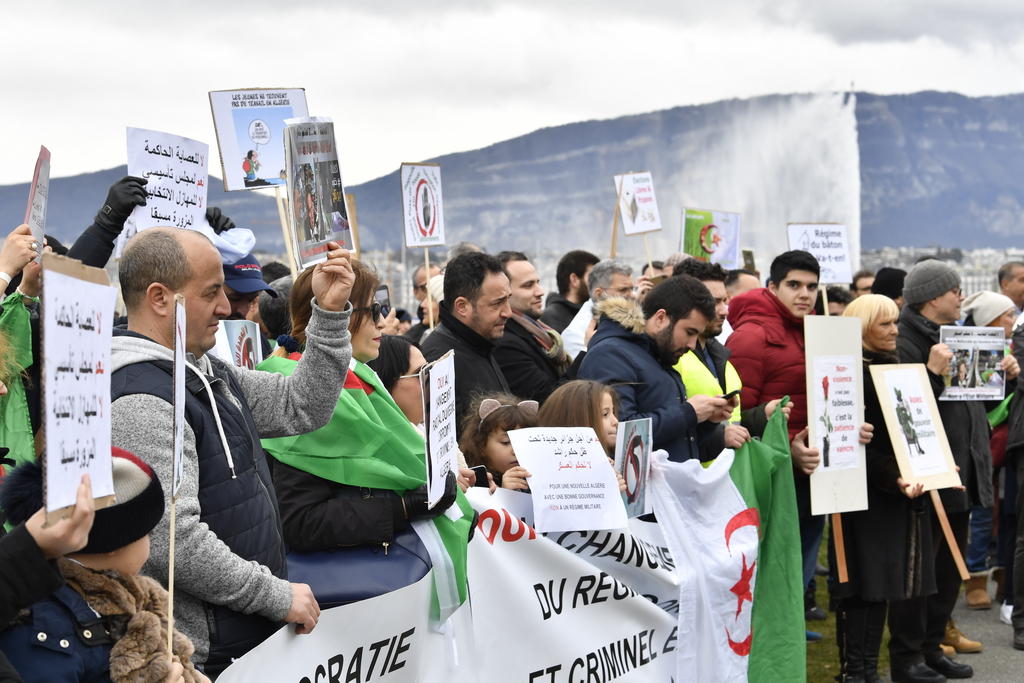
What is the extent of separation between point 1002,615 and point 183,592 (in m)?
7.05

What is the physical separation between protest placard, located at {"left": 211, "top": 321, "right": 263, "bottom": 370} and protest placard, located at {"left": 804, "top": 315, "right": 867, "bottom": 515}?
2.75m

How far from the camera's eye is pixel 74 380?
7.33ft

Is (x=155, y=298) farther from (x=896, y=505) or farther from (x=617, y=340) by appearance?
(x=896, y=505)

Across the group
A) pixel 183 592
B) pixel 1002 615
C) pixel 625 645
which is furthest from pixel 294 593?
pixel 1002 615

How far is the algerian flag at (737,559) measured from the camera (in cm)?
548

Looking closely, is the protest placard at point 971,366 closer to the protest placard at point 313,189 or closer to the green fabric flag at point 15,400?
the protest placard at point 313,189

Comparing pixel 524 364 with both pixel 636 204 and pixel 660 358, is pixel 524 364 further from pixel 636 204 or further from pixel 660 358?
Answer: pixel 636 204

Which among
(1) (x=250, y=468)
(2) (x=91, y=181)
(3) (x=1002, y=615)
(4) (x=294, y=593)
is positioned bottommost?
(3) (x=1002, y=615)

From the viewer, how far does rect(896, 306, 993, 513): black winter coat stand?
7.33 m

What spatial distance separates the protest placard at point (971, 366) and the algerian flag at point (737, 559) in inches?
60.5

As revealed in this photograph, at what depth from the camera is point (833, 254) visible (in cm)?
1047

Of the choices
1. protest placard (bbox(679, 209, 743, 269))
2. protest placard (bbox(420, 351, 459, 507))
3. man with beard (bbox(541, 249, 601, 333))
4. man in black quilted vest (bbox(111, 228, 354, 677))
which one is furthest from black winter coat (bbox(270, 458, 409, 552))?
protest placard (bbox(679, 209, 743, 269))

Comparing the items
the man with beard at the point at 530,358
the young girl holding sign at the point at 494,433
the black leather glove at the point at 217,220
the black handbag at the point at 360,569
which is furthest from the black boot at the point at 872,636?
the black leather glove at the point at 217,220

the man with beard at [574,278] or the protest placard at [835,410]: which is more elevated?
Answer: the man with beard at [574,278]
